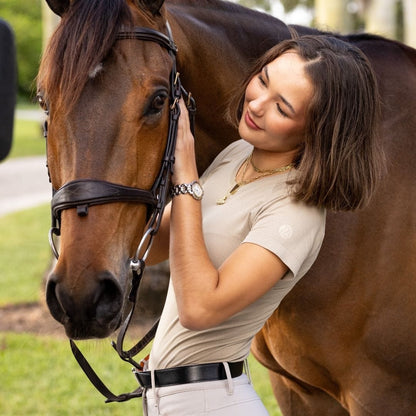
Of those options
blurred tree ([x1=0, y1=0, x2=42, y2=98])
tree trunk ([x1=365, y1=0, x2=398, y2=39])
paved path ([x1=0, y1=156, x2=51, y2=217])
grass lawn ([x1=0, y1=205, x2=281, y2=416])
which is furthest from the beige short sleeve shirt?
blurred tree ([x1=0, y1=0, x2=42, y2=98])

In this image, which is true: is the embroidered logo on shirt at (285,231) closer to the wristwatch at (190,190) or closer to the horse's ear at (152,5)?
the wristwatch at (190,190)

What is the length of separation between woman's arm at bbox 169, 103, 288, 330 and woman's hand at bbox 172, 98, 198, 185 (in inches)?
4.8

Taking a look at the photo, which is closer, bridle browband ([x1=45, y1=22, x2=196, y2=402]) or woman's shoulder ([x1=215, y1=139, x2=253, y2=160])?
bridle browband ([x1=45, y1=22, x2=196, y2=402])

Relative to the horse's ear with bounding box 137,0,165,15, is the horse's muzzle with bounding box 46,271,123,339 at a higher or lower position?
lower

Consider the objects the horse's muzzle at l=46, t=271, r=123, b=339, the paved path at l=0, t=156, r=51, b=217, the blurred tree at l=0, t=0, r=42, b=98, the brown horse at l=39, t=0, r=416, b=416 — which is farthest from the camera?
the blurred tree at l=0, t=0, r=42, b=98

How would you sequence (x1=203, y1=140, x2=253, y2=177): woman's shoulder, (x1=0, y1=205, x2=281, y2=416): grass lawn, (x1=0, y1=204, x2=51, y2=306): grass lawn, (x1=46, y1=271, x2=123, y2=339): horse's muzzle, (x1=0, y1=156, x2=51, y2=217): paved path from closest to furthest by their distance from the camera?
1. (x1=46, y1=271, x2=123, y2=339): horse's muzzle
2. (x1=203, y1=140, x2=253, y2=177): woman's shoulder
3. (x1=0, y1=205, x2=281, y2=416): grass lawn
4. (x1=0, y1=204, x2=51, y2=306): grass lawn
5. (x1=0, y1=156, x2=51, y2=217): paved path

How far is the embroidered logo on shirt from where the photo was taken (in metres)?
2.04

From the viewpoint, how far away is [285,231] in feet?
6.73

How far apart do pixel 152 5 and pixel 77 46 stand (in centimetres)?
34

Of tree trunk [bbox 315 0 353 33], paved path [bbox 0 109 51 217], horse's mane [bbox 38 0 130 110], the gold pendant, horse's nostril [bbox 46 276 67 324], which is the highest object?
horse's mane [bbox 38 0 130 110]

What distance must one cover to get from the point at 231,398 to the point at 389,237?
34.0 inches

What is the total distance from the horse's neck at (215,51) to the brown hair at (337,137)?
49 centimetres

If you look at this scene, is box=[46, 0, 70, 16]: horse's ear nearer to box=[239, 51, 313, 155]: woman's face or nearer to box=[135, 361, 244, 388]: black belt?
box=[239, 51, 313, 155]: woman's face

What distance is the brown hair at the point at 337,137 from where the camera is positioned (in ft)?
6.88
